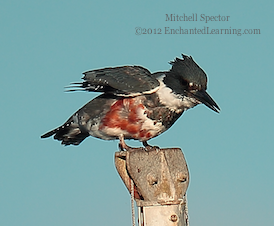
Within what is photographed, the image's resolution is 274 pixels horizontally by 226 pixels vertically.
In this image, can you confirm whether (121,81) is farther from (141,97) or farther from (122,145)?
(122,145)

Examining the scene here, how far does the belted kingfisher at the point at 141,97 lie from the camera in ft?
27.5

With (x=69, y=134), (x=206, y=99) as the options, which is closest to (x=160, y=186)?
(x=206, y=99)

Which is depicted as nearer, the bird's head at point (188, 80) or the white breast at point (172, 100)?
the bird's head at point (188, 80)

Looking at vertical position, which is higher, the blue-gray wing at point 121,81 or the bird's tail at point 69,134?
the blue-gray wing at point 121,81

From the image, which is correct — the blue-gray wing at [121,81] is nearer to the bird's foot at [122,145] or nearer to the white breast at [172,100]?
the white breast at [172,100]

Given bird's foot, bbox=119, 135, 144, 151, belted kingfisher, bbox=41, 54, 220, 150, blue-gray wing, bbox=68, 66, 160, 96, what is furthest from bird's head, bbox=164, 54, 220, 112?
bird's foot, bbox=119, 135, 144, 151

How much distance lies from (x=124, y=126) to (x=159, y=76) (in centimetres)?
109

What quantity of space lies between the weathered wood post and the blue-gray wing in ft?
7.57

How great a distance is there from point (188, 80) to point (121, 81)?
1.15 metres

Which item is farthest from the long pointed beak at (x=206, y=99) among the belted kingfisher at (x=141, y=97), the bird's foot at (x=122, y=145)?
the bird's foot at (x=122, y=145)

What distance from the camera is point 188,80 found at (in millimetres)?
8258

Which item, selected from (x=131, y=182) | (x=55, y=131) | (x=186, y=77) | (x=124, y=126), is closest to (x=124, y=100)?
(x=124, y=126)

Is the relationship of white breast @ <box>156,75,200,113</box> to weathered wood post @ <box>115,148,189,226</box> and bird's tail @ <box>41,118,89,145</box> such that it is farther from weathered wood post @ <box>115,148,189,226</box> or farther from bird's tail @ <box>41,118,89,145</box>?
weathered wood post @ <box>115,148,189,226</box>

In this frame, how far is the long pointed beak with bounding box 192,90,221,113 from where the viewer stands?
25.8ft
